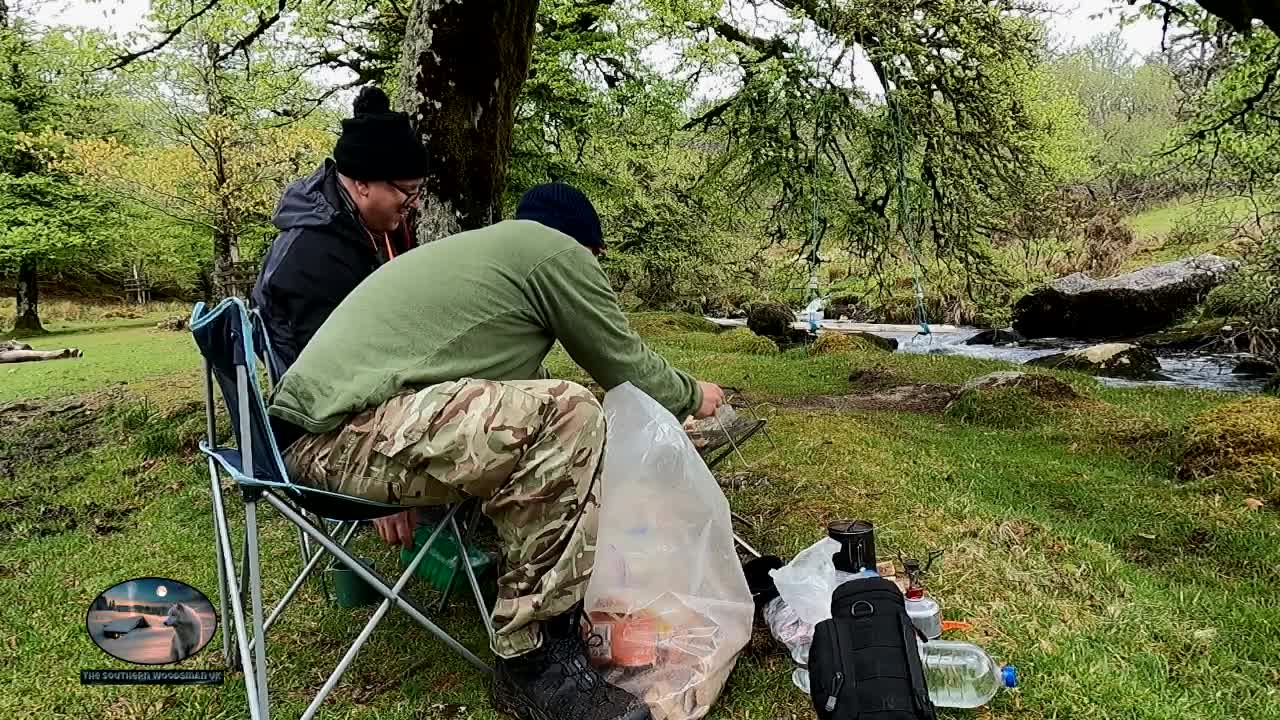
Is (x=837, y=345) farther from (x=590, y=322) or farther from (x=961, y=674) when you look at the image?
(x=590, y=322)

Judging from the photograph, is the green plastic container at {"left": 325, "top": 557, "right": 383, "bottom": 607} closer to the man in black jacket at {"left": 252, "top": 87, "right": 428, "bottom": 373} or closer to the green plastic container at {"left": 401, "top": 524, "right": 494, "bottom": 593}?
the green plastic container at {"left": 401, "top": 524, "right": 494, "bottom": 593}

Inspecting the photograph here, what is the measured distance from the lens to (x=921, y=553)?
3.27 m

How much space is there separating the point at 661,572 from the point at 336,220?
1640 mm

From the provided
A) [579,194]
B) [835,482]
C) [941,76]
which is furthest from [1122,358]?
[579,194]

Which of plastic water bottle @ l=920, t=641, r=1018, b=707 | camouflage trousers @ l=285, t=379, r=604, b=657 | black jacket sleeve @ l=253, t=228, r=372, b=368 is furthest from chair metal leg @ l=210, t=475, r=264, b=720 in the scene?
plastic water bottle @ l=920, t=641, r=1018, b=707

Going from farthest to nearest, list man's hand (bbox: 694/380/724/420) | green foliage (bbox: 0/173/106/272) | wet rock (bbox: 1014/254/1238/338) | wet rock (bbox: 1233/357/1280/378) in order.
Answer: green foliage (bbox: 0/173/106/272) < wet rock (bbox: 1014/254/1238/338) < wet rock (bbox: 1233/357/1280/378) < man's hand (bbox: 694/380/724/420)

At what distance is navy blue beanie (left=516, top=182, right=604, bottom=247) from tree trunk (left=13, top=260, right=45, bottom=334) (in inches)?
880

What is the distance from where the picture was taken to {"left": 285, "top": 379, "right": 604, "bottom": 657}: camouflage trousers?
207cm

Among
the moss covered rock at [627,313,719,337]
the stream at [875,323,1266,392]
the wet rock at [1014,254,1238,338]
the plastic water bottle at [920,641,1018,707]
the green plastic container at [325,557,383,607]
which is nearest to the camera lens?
the plastic water bottle at [920,641,1018,707]

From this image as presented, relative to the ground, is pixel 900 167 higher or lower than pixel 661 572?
higher

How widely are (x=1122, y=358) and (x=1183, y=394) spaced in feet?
10.9

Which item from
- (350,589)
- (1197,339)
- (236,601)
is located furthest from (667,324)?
(236,601)

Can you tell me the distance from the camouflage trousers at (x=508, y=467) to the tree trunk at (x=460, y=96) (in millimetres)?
2548

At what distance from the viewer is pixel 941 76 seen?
7238 mm
